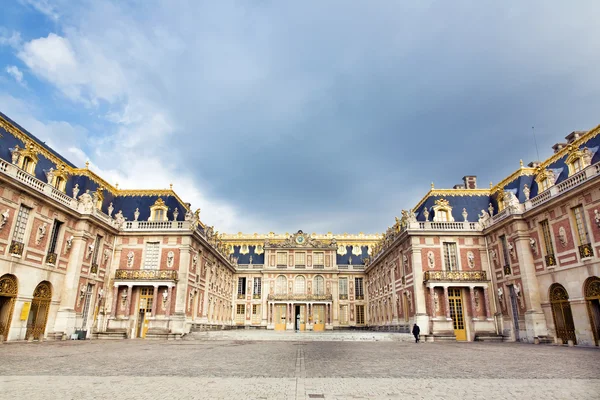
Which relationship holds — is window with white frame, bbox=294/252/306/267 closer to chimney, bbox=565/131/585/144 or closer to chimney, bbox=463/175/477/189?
chimney, bbox=463/175/477/189

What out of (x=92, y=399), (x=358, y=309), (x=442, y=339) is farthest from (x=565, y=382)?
(x=358, y=309)

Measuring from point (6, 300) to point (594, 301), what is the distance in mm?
31999

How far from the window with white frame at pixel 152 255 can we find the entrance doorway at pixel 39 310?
7.58 metres

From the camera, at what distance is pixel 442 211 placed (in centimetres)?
3180

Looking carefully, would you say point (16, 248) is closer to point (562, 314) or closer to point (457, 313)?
point (457, 313)

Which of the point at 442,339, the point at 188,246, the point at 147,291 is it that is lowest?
the point at 442,339

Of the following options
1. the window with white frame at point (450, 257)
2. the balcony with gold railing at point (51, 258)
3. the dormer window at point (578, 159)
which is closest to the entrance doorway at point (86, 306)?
the balcony with gold railing at point (51, 258)

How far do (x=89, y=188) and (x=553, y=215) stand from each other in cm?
3220

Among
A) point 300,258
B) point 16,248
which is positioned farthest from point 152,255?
point 300,258

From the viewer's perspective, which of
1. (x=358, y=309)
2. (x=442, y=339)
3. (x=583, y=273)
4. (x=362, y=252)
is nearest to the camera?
(x=583, y=273)

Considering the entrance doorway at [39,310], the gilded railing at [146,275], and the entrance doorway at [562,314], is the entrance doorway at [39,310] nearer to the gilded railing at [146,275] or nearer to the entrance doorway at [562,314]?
the gilded railing at [146,275]

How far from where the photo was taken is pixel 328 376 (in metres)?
9.07

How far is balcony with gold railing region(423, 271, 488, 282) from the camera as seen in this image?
28612mm

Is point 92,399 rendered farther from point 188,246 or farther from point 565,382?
point 188,246
